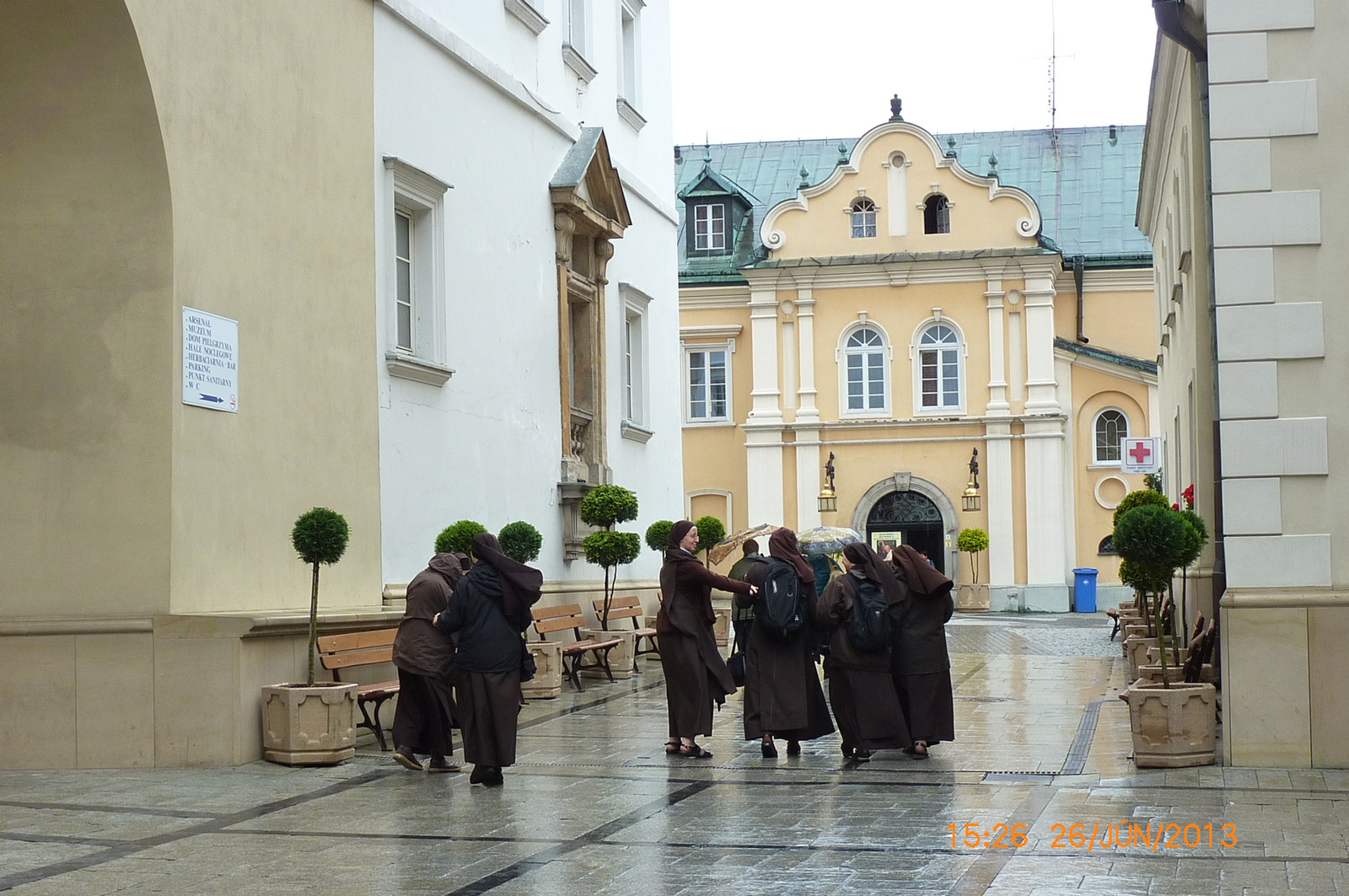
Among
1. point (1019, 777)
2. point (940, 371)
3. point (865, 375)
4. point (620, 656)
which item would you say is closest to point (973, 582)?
point (940, 371)

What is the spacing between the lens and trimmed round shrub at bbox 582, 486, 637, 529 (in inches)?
760

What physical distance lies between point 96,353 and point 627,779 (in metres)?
4.93

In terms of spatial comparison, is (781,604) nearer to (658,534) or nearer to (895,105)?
(658,534)

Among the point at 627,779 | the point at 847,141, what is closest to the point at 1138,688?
the point at 627,779

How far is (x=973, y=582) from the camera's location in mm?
38281

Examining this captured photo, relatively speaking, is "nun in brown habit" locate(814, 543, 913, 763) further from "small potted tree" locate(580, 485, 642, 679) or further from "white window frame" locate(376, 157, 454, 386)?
"small potted tree" locate(580, 485, 642, 679)

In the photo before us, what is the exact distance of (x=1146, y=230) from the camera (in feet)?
98.2

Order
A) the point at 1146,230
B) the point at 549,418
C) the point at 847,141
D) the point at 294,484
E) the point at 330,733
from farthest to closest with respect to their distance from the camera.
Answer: the point at 847,141
the point at 1146,230
the point at 549,418
the point at 294,484
the point at 330,733

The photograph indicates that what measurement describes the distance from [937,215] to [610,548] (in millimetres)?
23296

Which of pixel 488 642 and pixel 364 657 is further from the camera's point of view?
pixel 364 657

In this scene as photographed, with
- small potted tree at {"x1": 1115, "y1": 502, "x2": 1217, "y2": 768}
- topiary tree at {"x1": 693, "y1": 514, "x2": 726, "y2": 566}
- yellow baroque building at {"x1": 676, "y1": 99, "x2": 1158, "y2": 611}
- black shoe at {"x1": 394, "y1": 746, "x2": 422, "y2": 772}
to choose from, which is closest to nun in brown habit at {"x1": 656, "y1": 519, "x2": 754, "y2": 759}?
black shoe at {"x1": 394, "y1": 746, "x2": 422, "y2": 772}

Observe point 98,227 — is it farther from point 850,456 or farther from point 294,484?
point 850,456

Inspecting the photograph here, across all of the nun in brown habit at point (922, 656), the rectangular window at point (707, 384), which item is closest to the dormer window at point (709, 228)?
the rectangular window at point (707, 384)

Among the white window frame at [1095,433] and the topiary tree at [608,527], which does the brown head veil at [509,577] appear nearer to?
the topiary tree at [608,527]
